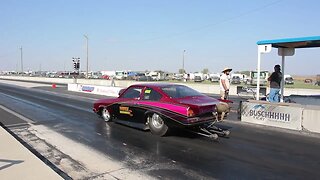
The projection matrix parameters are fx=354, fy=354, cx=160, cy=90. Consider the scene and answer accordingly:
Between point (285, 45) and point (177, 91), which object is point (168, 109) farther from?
point (285, 45)

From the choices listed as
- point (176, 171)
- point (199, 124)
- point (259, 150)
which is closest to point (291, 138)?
point (259, 150)

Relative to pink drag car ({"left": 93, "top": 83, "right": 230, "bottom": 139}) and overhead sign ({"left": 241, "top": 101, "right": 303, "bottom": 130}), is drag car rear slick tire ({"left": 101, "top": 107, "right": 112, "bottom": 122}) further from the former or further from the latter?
overhead sign ({"left": 241, "top": 101, "right": 303, "bottom": 130})

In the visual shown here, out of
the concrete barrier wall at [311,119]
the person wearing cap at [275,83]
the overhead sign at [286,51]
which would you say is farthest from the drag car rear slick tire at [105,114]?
the overhead sign at [286,51]

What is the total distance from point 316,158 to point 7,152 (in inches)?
240

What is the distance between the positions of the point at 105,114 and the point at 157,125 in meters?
3.04

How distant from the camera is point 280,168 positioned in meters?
6.33

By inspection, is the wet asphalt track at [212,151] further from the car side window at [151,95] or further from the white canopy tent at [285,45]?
the white canopy tent at [285,45]

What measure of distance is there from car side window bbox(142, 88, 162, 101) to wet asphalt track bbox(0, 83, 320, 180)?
99 cm

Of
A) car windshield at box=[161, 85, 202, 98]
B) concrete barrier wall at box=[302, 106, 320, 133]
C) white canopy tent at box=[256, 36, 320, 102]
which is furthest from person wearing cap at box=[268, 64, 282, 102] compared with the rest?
car windshield at box=[161, 85, 202, 98]

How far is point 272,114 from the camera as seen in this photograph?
37.3 feet

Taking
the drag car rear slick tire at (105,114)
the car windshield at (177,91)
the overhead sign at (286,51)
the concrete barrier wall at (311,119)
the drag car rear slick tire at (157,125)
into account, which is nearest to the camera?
the drag car rear slick tire at (157,125)

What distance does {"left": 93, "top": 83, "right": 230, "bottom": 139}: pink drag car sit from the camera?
8695 millimetres

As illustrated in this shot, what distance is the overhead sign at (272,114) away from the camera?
422 inches

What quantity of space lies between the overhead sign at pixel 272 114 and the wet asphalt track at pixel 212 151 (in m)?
0.55
